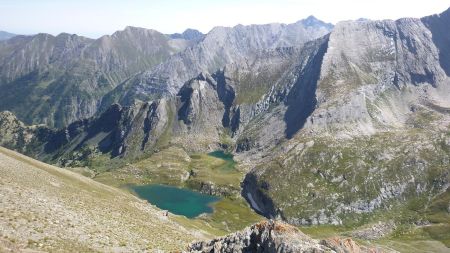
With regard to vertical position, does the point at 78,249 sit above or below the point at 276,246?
below

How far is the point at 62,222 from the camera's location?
5216cm

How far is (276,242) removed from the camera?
132 feet

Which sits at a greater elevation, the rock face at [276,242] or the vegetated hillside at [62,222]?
the rock face at [276,242]

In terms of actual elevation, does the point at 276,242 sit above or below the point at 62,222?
above

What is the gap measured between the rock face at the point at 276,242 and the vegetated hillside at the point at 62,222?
13.0m

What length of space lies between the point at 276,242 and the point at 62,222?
26822mm

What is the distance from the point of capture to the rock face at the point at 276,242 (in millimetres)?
39094

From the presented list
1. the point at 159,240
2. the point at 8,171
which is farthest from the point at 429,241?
the point at 8,171

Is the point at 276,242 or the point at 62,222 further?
the point at 62,222

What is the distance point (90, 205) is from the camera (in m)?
67.2

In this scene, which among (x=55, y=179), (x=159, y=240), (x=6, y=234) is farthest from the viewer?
(x=55, y=179)

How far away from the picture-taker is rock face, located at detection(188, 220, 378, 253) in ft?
128

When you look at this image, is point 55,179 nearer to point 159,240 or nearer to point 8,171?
point 8,171

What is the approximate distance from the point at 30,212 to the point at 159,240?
59.0ft
